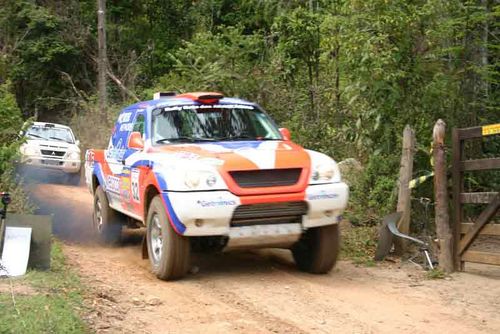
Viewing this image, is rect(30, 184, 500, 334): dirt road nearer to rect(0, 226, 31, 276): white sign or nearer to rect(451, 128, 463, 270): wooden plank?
rect(451, 128, 463, 270): wooden plank

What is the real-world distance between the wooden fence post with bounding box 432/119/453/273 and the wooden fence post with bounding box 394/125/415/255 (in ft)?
2.21

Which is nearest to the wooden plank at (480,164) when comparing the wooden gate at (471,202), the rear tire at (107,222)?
the wooden gate at (471,202)

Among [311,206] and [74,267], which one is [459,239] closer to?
[311,206]

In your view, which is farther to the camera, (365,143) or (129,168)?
(365,143)

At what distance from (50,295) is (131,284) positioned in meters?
1.35

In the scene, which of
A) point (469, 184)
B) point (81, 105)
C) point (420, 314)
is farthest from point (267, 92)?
point (81, 105)

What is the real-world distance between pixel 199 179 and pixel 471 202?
3.34 m

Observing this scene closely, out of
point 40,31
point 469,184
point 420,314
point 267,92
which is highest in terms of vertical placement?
point 40,31

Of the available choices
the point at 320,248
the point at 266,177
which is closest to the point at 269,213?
the point at 266,177

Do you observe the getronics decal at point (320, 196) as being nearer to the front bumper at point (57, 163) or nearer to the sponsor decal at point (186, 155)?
the sponsor decal at point (186, 155)

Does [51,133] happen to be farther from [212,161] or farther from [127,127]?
[212,161]

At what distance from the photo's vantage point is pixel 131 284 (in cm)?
723

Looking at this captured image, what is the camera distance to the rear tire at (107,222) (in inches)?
397

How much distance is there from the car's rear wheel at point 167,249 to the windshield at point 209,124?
3.67 feet
